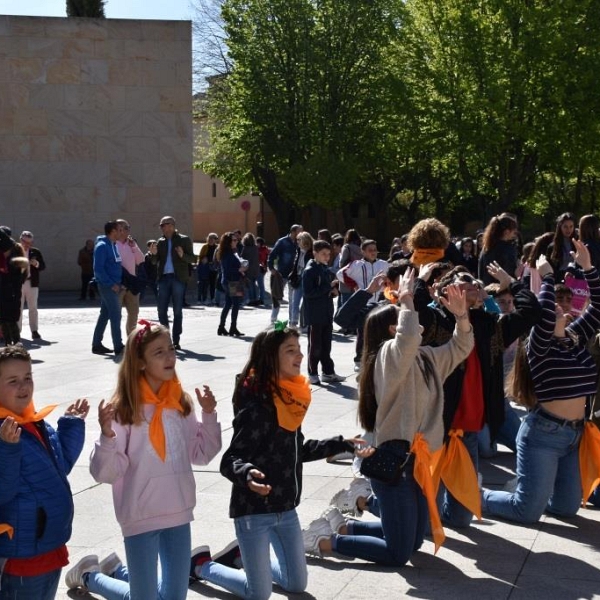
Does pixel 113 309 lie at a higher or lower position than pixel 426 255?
lower

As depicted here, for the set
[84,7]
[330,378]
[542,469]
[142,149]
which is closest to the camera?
[542,469]

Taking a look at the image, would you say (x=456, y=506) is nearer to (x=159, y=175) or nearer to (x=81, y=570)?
(x=81, y=570)

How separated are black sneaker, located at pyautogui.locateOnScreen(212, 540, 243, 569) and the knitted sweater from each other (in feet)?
3.15

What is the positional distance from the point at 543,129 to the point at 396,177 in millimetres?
15491

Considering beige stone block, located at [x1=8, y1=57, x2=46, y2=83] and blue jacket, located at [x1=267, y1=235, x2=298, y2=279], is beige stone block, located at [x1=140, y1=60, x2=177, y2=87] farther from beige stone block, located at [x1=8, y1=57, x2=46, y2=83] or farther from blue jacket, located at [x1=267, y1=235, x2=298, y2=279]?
blue jacket, located at [x1=267, y1=235, x2=298, y2=279]

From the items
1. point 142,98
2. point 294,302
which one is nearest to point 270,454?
point 294,302

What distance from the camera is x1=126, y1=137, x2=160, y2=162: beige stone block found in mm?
30062

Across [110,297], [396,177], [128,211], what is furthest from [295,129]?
[110,297]

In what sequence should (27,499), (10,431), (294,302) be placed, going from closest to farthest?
(10,431)
(27,499)
(294,302)

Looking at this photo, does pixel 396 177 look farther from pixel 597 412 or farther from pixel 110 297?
pixel 597 412

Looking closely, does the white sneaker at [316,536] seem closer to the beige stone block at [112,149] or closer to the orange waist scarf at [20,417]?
the orange waist scarf at [20,417]

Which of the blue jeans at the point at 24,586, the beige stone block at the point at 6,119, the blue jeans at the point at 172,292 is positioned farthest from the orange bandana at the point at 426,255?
the beige stone block at the point at 6,119

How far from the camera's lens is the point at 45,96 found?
2952 cm

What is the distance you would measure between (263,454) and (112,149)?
2541 centimetres
